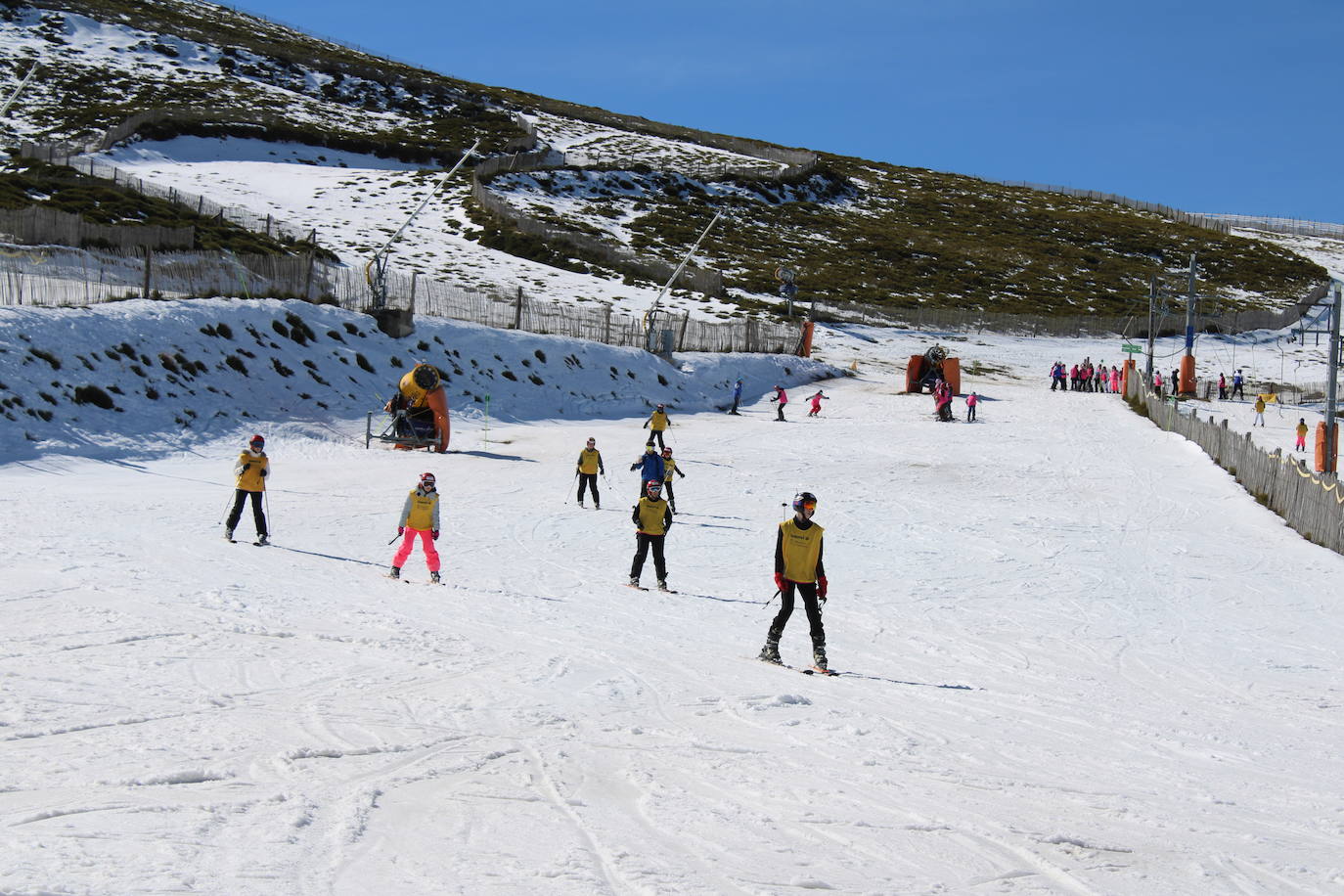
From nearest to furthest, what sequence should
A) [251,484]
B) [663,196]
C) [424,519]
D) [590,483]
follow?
1. [424,519]
2. [251,484]
3. [590,483]
4. [663,196]

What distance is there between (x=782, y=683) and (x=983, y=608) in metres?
6.07

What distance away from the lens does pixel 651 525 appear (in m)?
14.9

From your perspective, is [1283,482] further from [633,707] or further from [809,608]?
[633,707]

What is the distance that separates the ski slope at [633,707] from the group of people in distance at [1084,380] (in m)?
30.0

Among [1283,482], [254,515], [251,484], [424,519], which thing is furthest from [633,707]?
[1283,482]

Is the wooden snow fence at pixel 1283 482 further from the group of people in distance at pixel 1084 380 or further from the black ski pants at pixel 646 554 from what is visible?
the group of people in distance at pixel 1084 380

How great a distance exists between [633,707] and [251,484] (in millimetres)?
9148

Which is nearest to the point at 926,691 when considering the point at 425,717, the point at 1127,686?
the point at 1127,686

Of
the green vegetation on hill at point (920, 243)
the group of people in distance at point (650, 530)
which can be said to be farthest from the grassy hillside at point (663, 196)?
the group of people in distance at point (650, 530)

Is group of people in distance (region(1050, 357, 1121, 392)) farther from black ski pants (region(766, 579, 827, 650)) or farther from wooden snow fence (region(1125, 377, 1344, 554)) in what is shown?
black ski pants (region(766, 579, 827, 650))

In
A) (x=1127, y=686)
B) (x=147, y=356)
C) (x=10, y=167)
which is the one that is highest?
(x=10, y=167)

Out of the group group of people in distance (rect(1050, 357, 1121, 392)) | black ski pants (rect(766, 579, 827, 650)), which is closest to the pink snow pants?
black ski pants (rect(766, 579, 827, 650))

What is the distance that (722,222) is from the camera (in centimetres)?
8912

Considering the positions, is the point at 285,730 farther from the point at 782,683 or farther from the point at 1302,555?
the point at 1302,555
